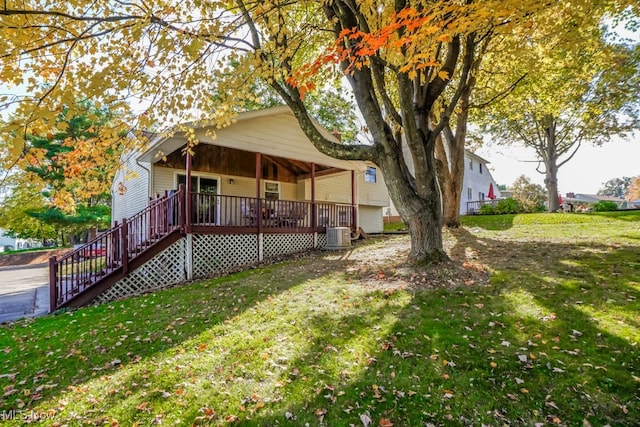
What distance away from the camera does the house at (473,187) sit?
28.0 m

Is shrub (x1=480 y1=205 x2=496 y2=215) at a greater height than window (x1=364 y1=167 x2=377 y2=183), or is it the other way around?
window (x1=364 y1=167 x2=377 y2=183)

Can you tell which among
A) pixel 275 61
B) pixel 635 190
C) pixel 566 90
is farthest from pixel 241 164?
pixel 635 190

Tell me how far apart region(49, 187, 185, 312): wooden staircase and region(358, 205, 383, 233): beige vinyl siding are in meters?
13.3

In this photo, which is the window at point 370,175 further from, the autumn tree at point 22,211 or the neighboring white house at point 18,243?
the neighboring white house at point 18,243

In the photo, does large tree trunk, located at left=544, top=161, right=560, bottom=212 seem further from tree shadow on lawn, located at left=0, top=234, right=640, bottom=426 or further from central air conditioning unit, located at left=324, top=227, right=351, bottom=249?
tree shadow on lawn, located at left=0, top=234, right=640, bottom=426

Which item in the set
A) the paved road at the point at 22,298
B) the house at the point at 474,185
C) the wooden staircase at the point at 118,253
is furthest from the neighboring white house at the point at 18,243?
the house at the point at 474,185

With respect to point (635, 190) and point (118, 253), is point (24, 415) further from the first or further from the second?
point (635, 190)

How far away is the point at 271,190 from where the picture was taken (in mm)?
15305

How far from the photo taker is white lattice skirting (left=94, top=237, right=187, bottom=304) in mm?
8688

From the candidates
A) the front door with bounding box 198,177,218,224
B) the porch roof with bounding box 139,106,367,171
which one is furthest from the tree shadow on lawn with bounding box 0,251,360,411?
the porch roof with bounding box 139,106,367,171

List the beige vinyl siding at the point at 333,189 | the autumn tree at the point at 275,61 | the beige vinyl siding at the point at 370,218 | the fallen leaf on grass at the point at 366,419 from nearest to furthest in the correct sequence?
the fallen leaf on grass at the point at 366,419, the autumn tree at the point at 275,61, the beige vinyl siding at the point at 333,189, the beige vinyl siding at the point at 370,218

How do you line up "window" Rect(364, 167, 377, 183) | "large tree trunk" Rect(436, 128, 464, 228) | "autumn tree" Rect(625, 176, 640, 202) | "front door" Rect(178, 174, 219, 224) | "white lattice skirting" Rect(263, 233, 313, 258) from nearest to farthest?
"front door" Rect(178, 174, 219, 224) < "white lattice skirting" Rect(263, 233, 313, 258) < "large tree trunk" Rect(436, 128, 464, 228) < "window" Rect(364, 167, 377, 183) < "autumn tree" Rect(625, 176, 640, 202)

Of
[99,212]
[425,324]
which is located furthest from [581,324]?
[99,212]

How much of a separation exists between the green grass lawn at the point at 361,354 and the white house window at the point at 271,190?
836 centimetres
